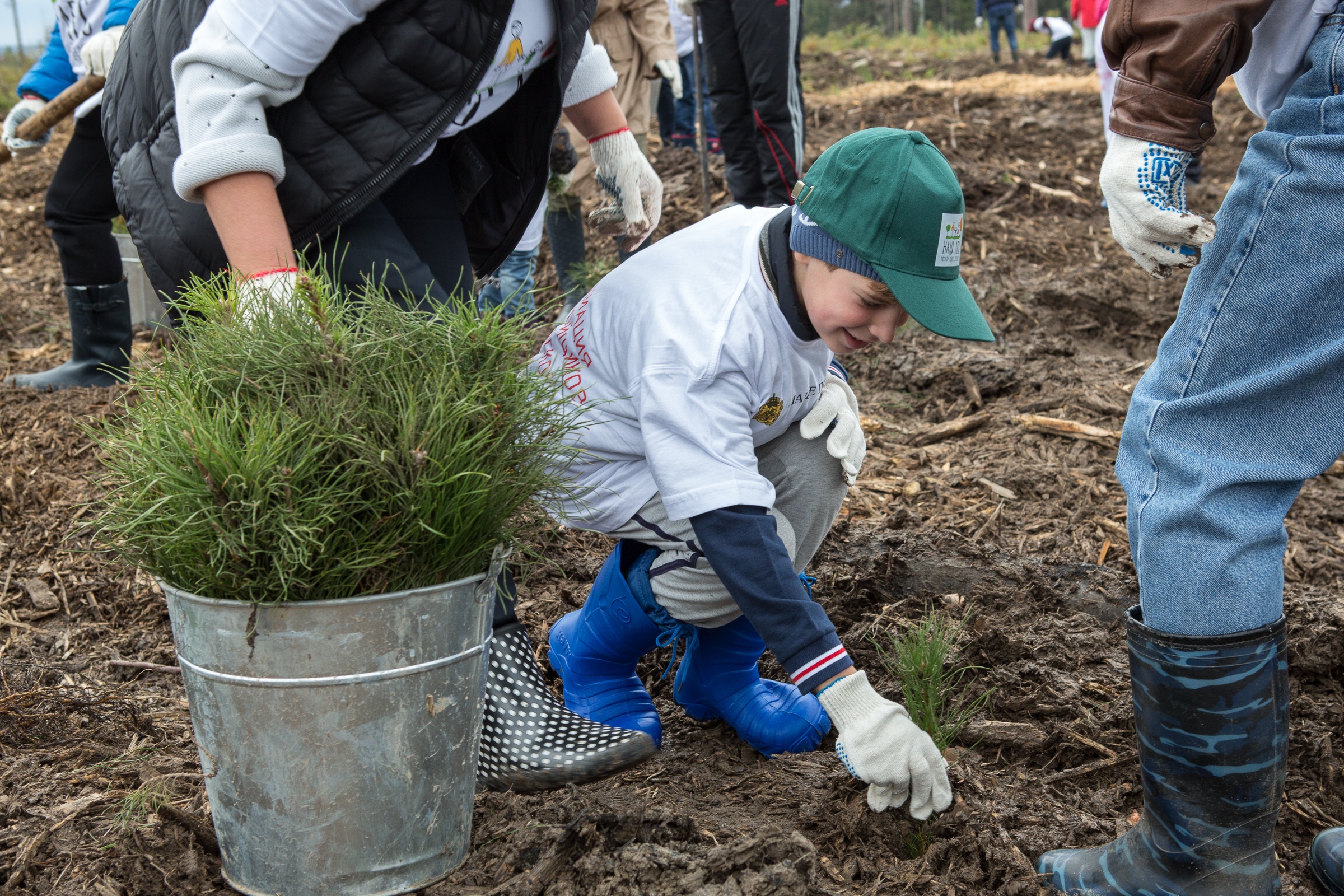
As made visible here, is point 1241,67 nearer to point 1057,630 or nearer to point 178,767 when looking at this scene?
point 1057,630

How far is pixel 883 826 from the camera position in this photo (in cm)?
172

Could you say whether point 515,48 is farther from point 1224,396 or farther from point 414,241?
point 1224,396

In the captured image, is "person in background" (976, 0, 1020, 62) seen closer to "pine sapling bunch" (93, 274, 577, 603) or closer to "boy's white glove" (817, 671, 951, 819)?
"boy's white glove" (817, 671, 951, 819)

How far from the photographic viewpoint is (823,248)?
5.90ft

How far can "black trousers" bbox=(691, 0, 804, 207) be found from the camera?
469cm

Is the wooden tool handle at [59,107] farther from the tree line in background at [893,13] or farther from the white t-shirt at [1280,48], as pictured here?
the tree line in background at [893,13]

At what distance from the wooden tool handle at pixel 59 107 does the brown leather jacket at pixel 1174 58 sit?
3.61 metres

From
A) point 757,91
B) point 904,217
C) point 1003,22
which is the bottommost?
point 1003,22

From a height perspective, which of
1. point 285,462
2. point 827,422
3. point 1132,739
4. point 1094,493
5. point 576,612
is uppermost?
point 285,462

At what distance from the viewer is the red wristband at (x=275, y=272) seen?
1.66 metres

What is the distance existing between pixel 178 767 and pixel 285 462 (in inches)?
35.0

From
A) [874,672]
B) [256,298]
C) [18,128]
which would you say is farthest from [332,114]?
[18,128]

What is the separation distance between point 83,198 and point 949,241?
3569 millimetres

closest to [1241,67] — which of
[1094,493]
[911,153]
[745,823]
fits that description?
[911,153]
